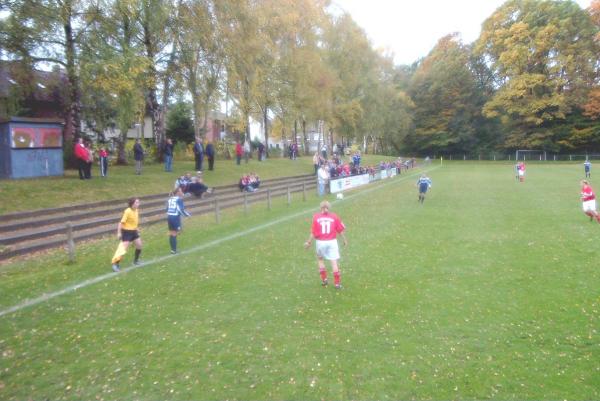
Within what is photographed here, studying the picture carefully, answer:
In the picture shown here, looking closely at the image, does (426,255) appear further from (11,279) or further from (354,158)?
(354,158)

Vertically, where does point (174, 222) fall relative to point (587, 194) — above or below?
below

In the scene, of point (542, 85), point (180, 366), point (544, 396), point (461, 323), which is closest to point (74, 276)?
point (180, 366)

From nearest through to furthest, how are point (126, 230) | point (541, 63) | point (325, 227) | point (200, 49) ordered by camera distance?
point (325, 227) < point (126, 230) < point (200, 49) < point (541, 63)

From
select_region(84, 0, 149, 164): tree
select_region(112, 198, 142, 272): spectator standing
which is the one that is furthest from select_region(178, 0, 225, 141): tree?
select_region(112, 198, 142, 272): spectator standing

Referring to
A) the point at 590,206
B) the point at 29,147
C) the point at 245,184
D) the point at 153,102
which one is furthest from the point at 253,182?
the point at 590,206

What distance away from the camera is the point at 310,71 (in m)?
37.9

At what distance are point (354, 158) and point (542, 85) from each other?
39.4m

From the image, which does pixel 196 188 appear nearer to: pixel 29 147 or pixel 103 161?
pixel 103 161

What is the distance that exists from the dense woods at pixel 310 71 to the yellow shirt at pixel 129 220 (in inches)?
370

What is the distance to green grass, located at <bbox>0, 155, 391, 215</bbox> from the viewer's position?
15.2 meters

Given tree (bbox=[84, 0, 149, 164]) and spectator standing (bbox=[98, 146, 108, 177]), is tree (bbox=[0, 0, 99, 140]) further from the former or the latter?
spectator standing (bbox=[98, 146, 108, 177])

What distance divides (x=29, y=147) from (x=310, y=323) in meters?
16.5

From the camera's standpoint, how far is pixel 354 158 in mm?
39344

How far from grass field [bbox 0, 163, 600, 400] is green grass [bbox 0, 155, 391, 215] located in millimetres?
4492
